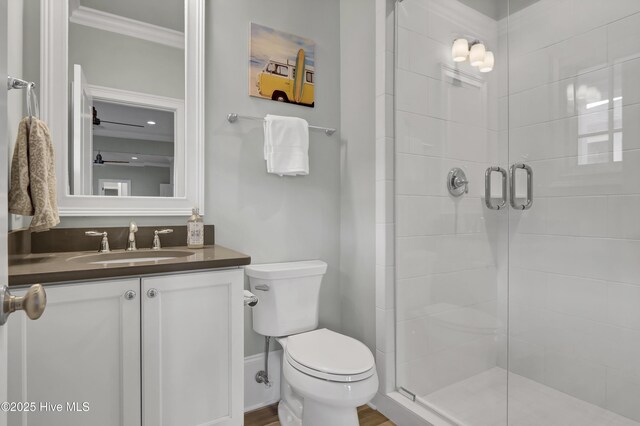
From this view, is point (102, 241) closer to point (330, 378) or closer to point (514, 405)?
point (330, 378)

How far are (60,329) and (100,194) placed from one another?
71 centimetres

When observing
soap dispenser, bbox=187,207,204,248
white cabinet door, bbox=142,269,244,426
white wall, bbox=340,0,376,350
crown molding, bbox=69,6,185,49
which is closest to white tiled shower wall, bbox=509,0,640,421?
white wall, bbox=340,0,376,350

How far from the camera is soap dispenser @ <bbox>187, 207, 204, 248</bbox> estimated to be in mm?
1602

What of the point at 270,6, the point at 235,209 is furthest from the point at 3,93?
the point at 270,6

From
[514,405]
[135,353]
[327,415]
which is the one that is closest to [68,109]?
[135,353]

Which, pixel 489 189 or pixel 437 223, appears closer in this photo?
pixel 489 189

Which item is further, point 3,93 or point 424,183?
point 424,183

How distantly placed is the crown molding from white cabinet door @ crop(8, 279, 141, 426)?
1218 millimetres

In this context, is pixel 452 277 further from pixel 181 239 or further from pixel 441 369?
pixel 181 239

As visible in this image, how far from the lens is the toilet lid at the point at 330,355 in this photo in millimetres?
1312

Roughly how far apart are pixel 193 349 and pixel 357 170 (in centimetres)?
129

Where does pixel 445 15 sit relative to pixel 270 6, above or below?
below

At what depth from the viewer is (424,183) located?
1832 mm

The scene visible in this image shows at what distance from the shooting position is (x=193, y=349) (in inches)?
47.6
